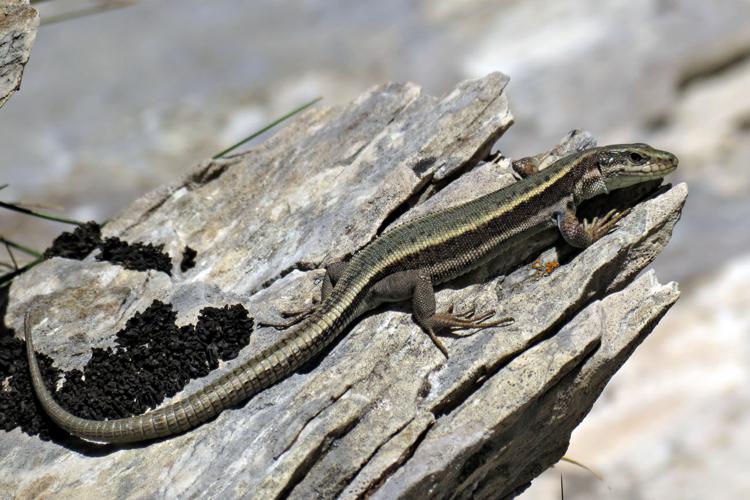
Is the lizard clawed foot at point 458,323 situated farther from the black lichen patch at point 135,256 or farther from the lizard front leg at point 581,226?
the black lichen patch at point 135,256

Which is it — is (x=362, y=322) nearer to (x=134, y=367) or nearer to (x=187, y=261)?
(x=134, y=367)

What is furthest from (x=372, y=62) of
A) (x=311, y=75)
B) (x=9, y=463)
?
(x=9, y=463)

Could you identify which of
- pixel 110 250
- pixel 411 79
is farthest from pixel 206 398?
pixel 411 79

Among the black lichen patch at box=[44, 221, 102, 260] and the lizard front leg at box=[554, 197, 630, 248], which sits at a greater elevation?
the black lichen patch at box=[44, 221, 102, 260]

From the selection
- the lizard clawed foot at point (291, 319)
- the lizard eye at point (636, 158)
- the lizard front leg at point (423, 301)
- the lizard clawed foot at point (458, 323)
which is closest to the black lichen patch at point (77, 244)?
the lizard clawed foot at point (291, 319)

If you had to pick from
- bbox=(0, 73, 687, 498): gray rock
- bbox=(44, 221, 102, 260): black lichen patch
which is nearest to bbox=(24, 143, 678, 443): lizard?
bbox=(0, 73, 687, 498): gray rock

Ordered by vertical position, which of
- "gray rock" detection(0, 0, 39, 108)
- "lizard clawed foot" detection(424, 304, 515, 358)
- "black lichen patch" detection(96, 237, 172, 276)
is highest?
"gray rock" detection(0, 0, 39, 108)

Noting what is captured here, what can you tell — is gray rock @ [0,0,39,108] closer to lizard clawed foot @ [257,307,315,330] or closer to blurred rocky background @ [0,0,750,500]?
→ lizard clawed foot @ [257,307,315,330]
